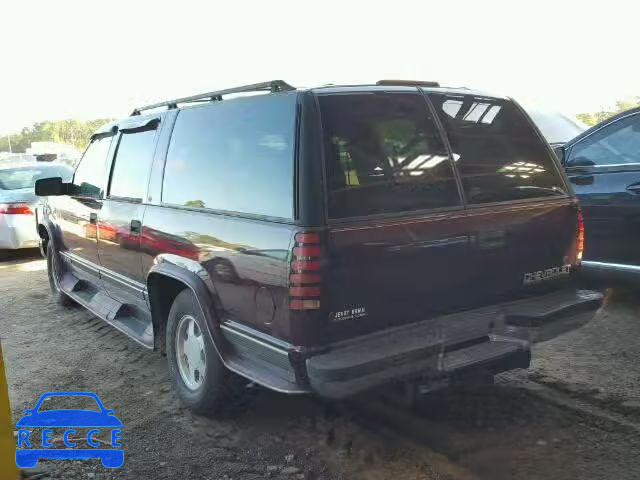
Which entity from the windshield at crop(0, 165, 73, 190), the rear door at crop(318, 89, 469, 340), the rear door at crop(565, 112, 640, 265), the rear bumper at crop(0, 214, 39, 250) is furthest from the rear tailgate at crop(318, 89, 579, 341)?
the windshield at crop(0, 165, 73, 190)

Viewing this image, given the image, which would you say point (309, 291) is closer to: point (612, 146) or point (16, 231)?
point (612, 146)

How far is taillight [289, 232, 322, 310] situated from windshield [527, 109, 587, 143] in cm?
680

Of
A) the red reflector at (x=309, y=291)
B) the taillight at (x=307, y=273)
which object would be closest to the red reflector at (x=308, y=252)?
the taillight at (x=307, y=273)

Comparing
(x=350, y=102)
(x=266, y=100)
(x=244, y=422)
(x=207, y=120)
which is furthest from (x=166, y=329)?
(x=350, y=102)

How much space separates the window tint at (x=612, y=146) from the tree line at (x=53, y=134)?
190 feet

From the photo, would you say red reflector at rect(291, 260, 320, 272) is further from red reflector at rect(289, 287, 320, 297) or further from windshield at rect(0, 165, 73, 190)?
windshield at rect(0, 165, 73, 190)

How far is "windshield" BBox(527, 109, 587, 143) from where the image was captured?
8.58 meters

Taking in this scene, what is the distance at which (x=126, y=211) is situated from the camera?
4.16m

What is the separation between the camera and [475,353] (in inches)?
115

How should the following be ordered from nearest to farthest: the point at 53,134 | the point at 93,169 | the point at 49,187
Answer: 1. the point at 93,169
2. the point at 49,187
3. the point at 53,134

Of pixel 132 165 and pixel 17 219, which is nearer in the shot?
pixel 132 165

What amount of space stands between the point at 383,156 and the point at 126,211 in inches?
81.8

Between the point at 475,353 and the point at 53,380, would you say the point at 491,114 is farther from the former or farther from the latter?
the point at 53,380

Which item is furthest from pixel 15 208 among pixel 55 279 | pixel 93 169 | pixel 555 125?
pixel 555 125
